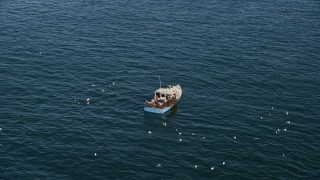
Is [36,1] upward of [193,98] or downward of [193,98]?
upward

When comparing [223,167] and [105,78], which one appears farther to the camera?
[105,78]

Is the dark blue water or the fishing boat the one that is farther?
the fishing boat

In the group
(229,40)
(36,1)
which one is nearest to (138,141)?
(229,40)

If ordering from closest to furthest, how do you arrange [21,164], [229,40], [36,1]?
[21,164], [229,40], [36,1]

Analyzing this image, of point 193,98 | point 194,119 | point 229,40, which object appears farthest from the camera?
point 229,40

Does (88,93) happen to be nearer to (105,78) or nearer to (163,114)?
(105,78)
